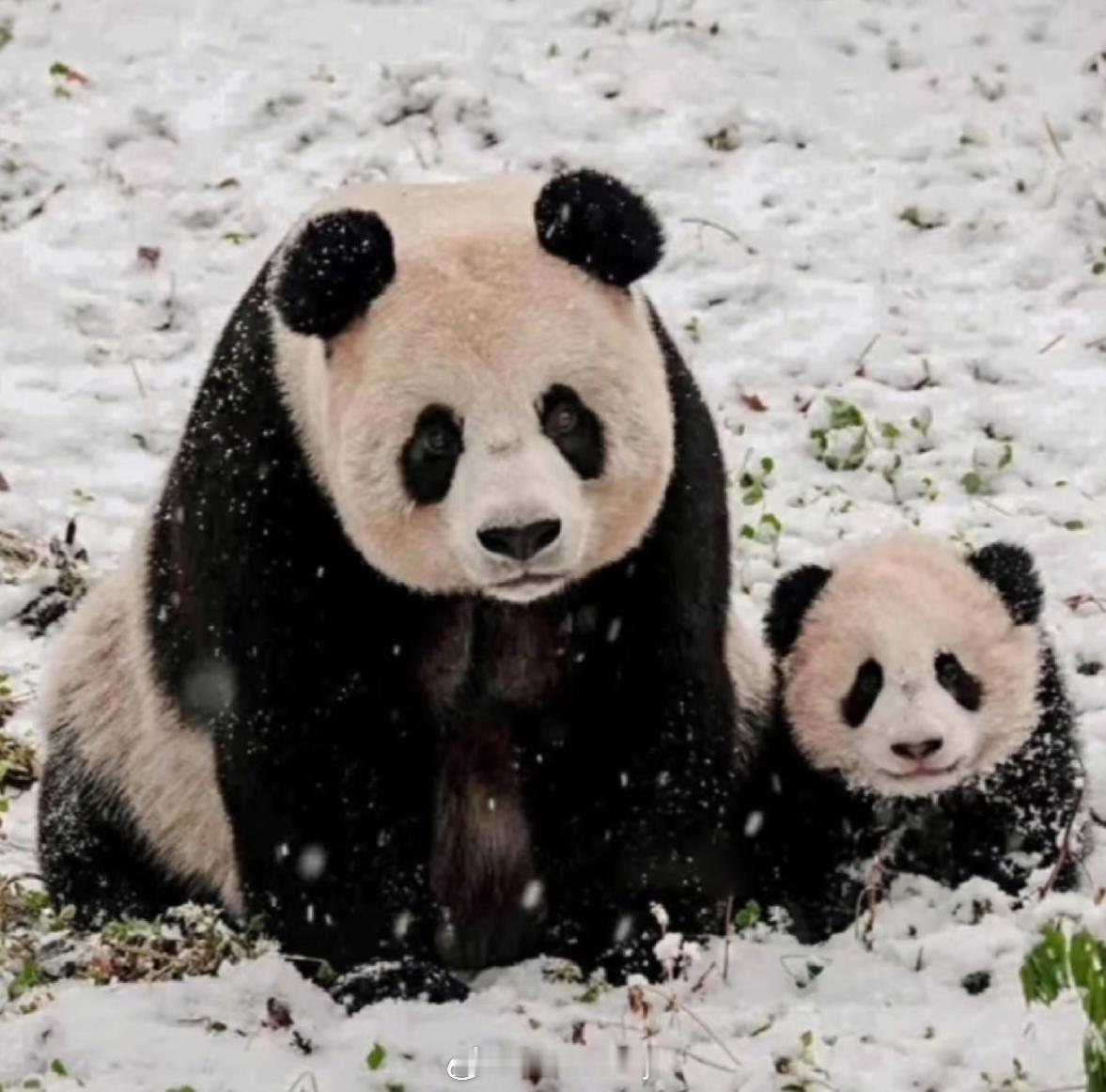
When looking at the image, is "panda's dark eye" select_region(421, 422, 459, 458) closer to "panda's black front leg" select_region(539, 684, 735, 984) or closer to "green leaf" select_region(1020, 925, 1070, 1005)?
"panda's black front leg" select_region(539, 684, 735, 984)

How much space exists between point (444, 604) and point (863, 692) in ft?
4.53

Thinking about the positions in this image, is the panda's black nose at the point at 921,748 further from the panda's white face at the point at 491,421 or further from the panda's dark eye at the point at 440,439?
the panda's dark eye at the point at 440,439

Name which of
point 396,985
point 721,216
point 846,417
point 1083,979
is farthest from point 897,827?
point 721,216

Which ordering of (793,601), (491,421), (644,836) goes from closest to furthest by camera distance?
(491,421)
(644,836)
(793,601)

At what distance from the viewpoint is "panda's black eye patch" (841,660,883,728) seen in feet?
20.0

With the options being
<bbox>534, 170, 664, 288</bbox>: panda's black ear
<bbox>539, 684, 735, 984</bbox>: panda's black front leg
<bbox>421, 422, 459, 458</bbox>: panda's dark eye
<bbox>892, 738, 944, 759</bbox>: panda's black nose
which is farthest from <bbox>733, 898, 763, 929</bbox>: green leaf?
<bbox>534, 170, 664, 288</bbox>: panda's black ear

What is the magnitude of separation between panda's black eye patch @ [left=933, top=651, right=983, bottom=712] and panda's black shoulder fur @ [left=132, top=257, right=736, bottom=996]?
731mm

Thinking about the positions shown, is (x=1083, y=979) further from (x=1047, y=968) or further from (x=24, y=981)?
(x=24, y=981)

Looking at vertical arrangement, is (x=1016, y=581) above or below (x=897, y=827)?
above

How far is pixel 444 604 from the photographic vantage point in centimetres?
537

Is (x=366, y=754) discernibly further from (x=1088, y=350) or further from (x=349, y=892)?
(x=1088, y=350)

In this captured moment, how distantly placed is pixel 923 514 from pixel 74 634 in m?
3.25

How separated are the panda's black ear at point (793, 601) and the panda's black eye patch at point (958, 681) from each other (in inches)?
19.1

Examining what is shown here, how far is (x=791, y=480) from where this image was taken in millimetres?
→ 8625
